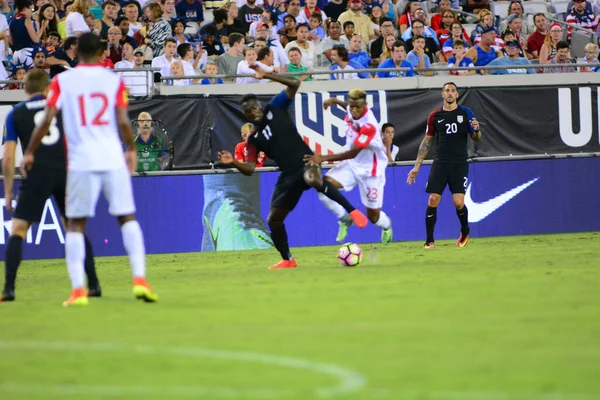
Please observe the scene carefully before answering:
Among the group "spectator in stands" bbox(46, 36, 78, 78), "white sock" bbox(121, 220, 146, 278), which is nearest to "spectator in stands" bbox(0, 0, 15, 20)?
"spectator in stands" bbox(46, 36, 78, 78)

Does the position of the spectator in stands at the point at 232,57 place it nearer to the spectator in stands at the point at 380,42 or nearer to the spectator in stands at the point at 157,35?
the spectator in stands at the point at 157,35

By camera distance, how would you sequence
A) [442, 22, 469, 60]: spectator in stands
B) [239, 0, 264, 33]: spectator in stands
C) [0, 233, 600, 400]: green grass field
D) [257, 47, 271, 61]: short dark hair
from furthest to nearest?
[239, 0, 264, 33]: spectator in stands < [442, 22, 469, 60]: spectator in stands < [257, 47, 271, 61]: short dark hair < [0, 233, 600, 400]: green grass field

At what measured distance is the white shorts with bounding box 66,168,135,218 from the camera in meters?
9.88

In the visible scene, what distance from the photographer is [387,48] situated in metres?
23.7

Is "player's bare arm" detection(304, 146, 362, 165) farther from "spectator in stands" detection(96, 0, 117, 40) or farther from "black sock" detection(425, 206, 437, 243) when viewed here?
"spectator in stands" detection(96, 0, 117, 40)

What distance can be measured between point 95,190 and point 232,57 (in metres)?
13.0

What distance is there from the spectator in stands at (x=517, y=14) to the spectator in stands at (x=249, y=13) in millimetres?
6093

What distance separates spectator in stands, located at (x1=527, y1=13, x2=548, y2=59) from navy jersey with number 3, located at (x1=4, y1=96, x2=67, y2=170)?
53.9 feet

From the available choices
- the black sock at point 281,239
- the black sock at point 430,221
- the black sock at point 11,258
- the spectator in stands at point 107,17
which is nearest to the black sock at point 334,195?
the black sock at point 281,239

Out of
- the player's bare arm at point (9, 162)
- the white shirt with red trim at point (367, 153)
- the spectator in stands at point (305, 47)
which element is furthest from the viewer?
the spectator in stands at point (305, 47)

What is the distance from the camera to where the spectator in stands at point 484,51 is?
2423 centimetres

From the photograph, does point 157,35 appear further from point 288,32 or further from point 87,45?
point 87,45

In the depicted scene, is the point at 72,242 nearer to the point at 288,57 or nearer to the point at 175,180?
the point at 175,180

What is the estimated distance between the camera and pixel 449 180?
725 inches
